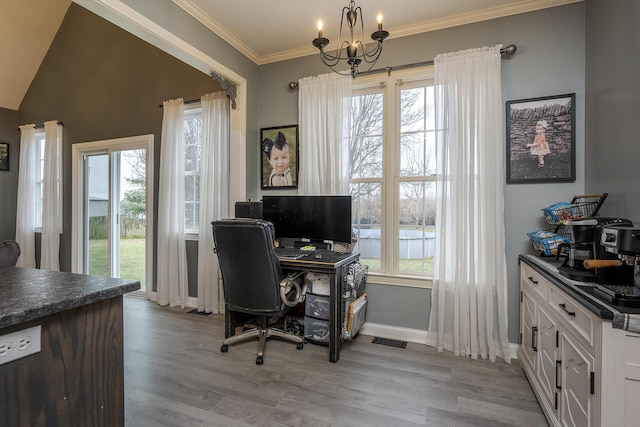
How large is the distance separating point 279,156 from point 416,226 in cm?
158

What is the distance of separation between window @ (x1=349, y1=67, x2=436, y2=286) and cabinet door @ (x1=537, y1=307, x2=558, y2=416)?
38.8 inches

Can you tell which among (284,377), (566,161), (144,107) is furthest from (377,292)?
(144,107)

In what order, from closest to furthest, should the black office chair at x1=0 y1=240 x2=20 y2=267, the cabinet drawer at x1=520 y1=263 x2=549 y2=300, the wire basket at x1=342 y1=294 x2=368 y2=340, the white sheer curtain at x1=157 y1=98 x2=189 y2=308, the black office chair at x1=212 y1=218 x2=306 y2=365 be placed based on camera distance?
the black office chair at x1=0 y1=240 x2=20 y2=267 → the cabinet drawer at x1=520 y1=263 x2=549 y2=300 → the black office chair at x1=212 y1=218 x2=306 y2=365 → the wire basket at x1=342 y1=294 x2=368 y2=340 → the white sheer curtain at x1=157 y1=98 x2=189 y2=308

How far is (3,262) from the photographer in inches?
61.8

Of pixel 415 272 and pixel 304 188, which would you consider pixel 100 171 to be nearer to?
pixel 304 188

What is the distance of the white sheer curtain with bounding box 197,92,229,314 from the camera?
3377mm

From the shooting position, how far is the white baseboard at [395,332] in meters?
2.74

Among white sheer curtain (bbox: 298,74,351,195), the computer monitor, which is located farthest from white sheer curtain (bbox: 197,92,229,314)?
white sheer curtain (bbox: 298,74,351,195)

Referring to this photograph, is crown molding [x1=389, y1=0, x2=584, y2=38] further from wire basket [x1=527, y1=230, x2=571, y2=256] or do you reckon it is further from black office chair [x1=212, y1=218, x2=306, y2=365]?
black office chair [x1=212, y1=218, x2=306, y2=365]

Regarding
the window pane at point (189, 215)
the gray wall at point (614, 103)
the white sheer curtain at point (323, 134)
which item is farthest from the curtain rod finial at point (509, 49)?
the window pane at point (189, 215)

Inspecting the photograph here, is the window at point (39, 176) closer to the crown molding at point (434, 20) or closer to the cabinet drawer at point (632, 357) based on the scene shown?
the crown molding at point (434, 20)

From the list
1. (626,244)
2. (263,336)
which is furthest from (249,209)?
(626,244)

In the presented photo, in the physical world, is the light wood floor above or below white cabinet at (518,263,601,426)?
below

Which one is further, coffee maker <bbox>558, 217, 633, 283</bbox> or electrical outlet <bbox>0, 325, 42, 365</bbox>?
coffee maker <bbox>558, 217, 633, 283</bbox>
